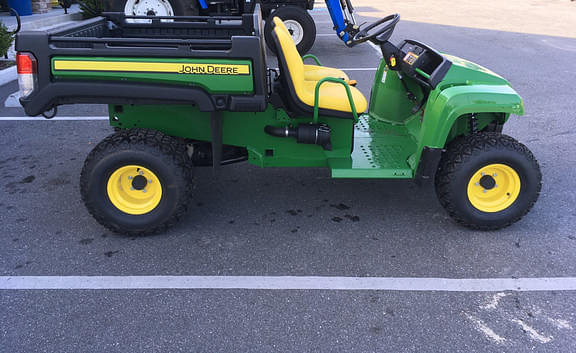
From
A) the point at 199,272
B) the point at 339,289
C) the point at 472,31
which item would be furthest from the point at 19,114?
the point at 472,31

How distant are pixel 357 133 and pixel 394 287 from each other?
1620 millimetres

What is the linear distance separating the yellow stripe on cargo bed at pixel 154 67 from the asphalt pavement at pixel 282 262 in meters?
1.15

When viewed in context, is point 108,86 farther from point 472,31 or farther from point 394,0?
point 394,0

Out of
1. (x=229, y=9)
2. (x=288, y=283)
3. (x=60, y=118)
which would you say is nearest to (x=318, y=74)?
(x=288, y=283)

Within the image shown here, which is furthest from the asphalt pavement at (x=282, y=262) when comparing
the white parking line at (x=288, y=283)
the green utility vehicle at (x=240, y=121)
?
the green utility vehicle at (x=240, y=121)

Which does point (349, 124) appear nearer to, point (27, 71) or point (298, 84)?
point (298, 84)

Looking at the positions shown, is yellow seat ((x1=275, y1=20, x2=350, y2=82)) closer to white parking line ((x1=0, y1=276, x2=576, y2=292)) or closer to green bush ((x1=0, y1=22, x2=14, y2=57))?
white parking line ((x1=0, y1=276, x2=576, y2=292))

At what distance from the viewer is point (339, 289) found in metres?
2.96

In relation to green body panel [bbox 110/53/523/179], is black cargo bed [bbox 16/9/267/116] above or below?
above

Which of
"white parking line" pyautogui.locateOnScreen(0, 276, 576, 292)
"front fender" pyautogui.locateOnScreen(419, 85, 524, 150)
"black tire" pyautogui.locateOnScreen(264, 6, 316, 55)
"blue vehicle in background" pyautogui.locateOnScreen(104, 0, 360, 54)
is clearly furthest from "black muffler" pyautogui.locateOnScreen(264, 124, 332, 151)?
"black tire" pyautogui.locateOnScreen(264, 6, 316, 55)

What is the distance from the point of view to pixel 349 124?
3.66 m

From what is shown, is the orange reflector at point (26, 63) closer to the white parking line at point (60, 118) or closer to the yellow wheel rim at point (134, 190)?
the yellow wheel rim at point (134, 190)

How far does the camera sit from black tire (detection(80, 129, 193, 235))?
10.9 ft

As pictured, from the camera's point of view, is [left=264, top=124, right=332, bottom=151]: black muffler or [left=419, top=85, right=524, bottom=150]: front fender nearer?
[left=419, top=85, right=524, bottom=150]: front fender
